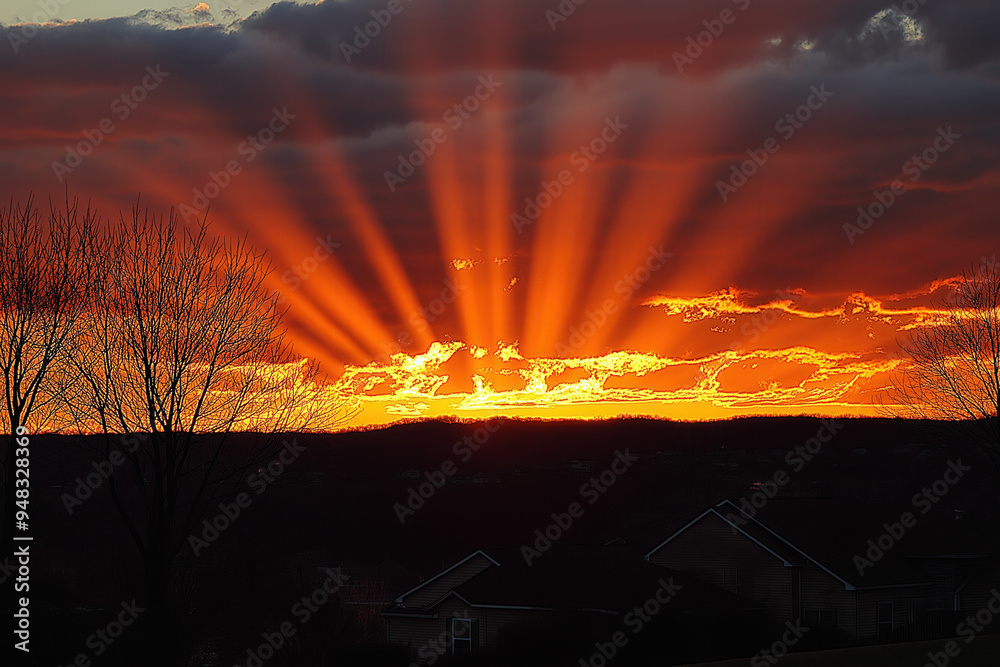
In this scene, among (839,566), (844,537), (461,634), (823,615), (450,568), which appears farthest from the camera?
(844,537)

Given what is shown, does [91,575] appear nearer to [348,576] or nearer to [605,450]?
[348,576]

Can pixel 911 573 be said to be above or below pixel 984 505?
below

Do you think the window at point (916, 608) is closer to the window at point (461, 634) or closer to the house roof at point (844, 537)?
the house roof at point (844, 537)

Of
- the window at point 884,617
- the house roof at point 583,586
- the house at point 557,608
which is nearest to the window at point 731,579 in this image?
the house roof at point 583,586

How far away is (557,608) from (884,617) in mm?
16411

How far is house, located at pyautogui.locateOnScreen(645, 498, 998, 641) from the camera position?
136 feet

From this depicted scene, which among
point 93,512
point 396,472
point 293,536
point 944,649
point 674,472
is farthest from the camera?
point 396,472

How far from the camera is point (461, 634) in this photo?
3875cm

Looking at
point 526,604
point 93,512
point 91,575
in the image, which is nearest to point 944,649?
point 526,604

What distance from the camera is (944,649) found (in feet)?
96.1

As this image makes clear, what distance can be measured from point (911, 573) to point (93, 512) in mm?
59121

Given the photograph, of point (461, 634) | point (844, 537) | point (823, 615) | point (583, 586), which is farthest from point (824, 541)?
point (461, 634)

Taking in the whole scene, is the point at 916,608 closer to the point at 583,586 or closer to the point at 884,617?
the point at 884,617

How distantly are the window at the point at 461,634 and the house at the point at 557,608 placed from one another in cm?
4
